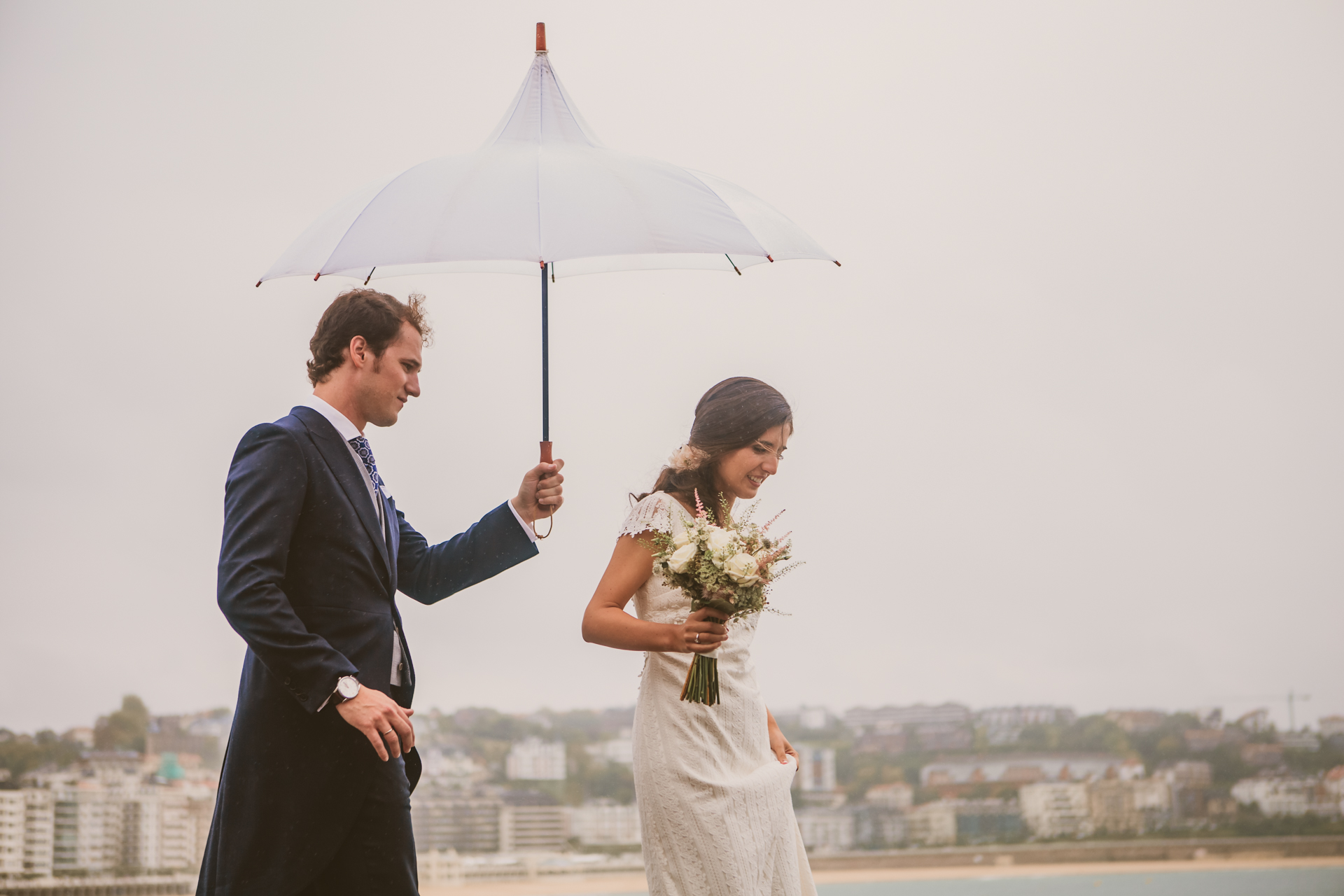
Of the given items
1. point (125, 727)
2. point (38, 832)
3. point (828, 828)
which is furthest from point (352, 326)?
point (828, 828)

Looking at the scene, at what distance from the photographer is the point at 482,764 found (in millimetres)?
12352

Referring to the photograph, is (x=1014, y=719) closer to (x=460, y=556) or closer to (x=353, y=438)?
(x=460, y=556)

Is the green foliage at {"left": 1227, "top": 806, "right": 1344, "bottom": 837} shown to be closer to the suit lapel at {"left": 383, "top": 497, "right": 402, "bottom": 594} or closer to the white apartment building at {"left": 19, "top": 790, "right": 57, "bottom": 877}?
the white apartment building at {"left": 19, "top": 790, "right": 57, "bottom": 877}

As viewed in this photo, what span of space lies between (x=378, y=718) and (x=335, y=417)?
1.87ft

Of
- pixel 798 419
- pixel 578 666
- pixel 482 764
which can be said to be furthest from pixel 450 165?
pixel 578 666

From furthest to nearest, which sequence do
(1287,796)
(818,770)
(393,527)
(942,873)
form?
(818,770), (1287,796), (942,873), (393,527)

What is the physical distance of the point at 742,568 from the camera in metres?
1.86

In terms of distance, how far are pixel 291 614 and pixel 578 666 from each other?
1238 cm

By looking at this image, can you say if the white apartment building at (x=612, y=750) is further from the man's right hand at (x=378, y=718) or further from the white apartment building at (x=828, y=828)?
the man's right hand at (x=378, y=718)

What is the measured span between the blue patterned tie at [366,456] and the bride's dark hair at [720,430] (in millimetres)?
522

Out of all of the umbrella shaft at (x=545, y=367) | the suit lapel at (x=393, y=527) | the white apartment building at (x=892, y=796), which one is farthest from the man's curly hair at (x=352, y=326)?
the white apartment building at (x=892, y=796)

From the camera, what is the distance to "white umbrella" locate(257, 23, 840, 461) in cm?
202

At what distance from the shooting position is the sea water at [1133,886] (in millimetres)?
9641

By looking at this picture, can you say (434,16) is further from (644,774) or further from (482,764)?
(644,774)
